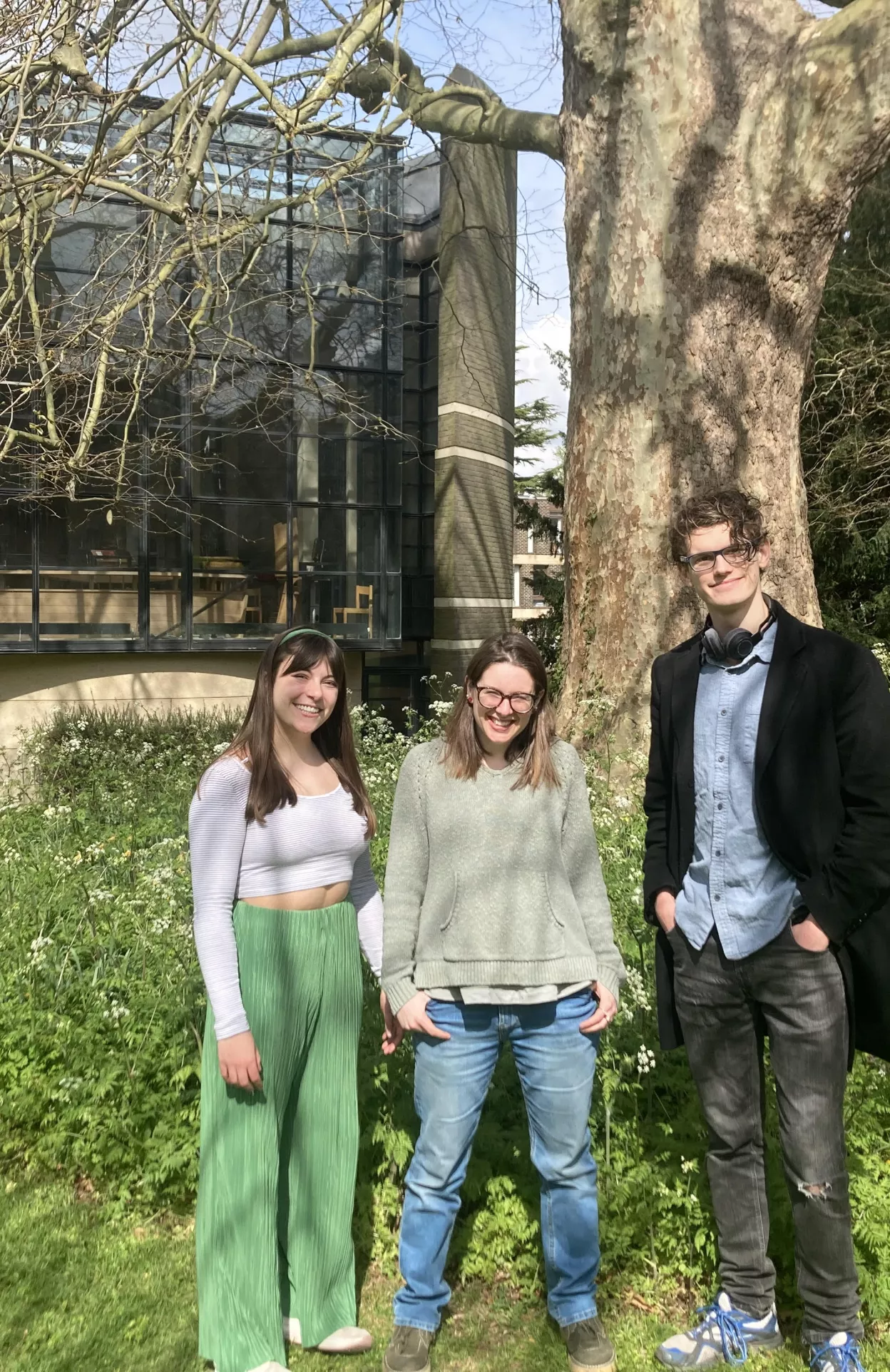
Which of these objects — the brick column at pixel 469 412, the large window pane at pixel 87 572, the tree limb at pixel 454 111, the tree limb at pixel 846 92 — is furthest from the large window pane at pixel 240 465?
the tree limb at pixel 846 92

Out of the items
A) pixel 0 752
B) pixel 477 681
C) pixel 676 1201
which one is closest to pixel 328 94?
pixel 477 681

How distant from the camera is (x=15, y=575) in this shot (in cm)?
1669

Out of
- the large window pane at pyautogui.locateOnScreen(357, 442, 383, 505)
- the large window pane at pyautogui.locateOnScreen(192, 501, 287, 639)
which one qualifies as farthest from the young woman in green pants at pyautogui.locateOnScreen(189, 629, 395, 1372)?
the large window pane at pyautogui.locateOnScreen(357, 442, 383, 505)

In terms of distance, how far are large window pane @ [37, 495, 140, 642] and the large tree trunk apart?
10.7 meters

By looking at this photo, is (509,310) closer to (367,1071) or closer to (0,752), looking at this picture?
(0,752)

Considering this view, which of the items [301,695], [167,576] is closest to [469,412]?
[167,576]

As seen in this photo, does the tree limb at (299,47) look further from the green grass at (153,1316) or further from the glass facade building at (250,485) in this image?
the green grass at (153,1316)

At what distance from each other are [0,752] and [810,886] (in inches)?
511

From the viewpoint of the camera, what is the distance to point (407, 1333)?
2.98 meters

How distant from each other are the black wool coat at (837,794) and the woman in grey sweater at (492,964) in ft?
1.83

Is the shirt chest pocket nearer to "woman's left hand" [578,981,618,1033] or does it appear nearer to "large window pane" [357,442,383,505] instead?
"woman's left hand" [578,981,618,1033]

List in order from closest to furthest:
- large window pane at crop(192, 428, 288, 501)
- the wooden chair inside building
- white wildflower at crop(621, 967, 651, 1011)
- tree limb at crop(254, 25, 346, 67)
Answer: white wildflower at crop(621, 967, 651, 1011)
tree limb at crop(254, 25, 346, 67)
large window pane at crop(192, 428, 288, 501)
the wooden chair inside building

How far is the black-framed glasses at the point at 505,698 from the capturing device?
289 cm

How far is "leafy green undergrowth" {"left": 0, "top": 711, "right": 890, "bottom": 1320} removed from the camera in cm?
344
